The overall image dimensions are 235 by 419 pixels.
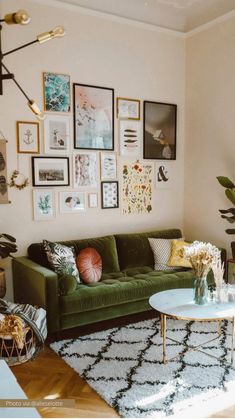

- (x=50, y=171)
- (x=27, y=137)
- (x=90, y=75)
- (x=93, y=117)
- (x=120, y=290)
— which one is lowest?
(x=120, y=290)

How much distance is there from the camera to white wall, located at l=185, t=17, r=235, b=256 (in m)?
4.49

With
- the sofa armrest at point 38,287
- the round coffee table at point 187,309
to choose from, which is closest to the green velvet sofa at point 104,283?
the sofa armrest at point 38,287

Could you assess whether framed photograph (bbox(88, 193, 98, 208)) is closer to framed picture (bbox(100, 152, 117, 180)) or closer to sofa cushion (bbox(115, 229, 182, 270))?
framed picture (bbox(100, 152, 117, 180))

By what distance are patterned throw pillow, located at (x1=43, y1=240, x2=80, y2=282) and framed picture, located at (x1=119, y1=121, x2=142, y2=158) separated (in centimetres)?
149

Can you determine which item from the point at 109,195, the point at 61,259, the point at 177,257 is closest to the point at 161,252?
the point at 177,257

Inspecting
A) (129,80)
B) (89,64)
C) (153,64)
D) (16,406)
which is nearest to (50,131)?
(89,64)

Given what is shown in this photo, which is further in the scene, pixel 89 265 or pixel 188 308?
pixel 89 265

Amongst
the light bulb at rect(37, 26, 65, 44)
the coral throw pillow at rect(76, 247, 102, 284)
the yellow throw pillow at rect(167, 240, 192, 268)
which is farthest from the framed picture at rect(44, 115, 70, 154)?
the light bulb at rect(37, 26, 65, 44)

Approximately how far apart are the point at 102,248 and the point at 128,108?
5.62 feet

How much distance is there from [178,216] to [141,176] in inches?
32.8

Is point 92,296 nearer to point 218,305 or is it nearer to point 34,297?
point 34,297

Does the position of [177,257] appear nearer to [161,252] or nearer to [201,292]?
[161,252]

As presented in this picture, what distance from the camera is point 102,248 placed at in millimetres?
4180

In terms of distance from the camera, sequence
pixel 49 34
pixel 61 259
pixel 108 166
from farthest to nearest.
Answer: pixel 108 166 → pixel 61 259 → pixel 49 34
